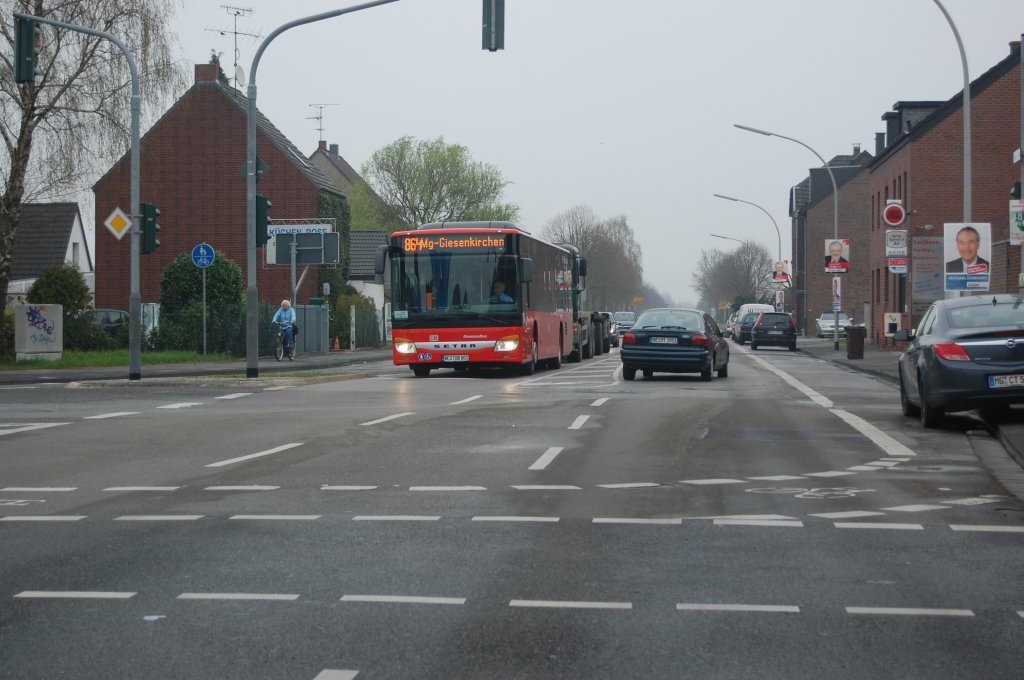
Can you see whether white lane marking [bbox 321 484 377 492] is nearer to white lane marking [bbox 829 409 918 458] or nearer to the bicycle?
white lane marking [bbox 829 409 918 458]

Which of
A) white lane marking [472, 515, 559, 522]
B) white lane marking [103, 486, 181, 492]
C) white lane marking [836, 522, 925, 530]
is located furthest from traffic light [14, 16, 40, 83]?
white lane marking [836, 522, 925, 530]

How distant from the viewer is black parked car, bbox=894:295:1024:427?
45.6 ft

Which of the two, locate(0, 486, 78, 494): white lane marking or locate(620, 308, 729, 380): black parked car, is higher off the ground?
locate(620, 308, 729, 380): black parked car

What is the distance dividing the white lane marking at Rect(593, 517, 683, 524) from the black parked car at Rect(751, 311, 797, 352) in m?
46.0

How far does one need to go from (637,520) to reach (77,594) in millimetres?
3513

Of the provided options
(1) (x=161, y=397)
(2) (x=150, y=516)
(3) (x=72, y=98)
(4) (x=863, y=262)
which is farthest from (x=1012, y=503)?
(4) (x=863, y=262)

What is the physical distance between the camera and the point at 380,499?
9055 millimetres

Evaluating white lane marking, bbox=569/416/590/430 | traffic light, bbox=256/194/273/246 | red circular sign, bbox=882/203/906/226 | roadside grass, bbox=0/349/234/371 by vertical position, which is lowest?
white lane marking, bbox=569/416/590/430

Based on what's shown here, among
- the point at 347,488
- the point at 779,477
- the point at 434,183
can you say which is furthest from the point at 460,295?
the point at 434,183

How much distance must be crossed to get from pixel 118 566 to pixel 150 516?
1695 millimetres

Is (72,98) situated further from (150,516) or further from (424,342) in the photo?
(150,516)

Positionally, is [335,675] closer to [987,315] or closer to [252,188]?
[987,315]

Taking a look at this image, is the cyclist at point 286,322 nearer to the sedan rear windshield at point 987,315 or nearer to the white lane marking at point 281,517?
the sedan rear windshield at point 987,315

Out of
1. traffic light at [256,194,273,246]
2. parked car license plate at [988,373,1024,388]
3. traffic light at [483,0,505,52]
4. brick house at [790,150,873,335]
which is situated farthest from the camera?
brick house at [790,150,873,335]
